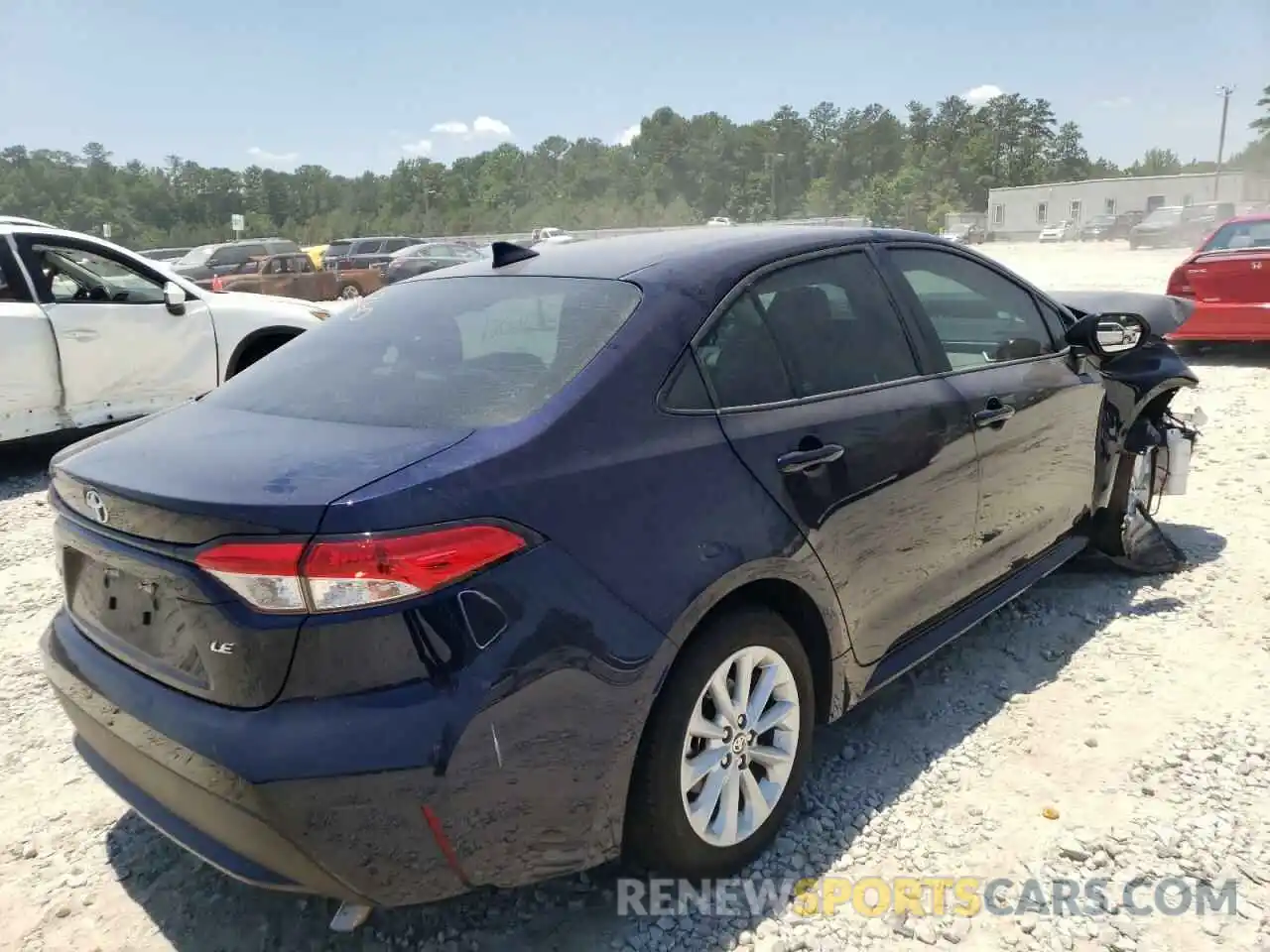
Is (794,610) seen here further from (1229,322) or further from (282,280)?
(282,280)

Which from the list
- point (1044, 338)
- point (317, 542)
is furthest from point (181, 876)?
point (1044, 338)

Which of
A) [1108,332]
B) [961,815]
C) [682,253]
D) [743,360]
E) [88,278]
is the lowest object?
[961,815]

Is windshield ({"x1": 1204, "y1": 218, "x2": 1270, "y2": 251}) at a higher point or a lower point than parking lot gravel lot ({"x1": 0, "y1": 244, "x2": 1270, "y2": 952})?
higher

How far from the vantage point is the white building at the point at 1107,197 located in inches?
2689

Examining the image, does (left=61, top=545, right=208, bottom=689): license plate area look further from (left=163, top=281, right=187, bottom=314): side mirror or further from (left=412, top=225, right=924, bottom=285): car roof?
(left=163, top=281, right=187, bottom=314): side mirror

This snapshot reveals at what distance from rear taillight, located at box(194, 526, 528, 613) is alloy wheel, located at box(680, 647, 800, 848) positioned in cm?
75

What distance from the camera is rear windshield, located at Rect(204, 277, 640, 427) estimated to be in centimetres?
221

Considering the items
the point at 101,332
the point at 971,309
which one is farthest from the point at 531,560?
the point at 101,332

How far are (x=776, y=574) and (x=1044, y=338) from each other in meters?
2.11

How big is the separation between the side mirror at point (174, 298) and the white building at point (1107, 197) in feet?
235

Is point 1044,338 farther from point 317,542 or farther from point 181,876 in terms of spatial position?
point 181,876

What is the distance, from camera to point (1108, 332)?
401 cm

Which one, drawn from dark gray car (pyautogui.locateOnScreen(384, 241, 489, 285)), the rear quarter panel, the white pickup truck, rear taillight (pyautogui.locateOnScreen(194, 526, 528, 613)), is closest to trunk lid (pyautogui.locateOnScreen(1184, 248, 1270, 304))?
the white pickup truck

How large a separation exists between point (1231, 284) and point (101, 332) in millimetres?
10231
